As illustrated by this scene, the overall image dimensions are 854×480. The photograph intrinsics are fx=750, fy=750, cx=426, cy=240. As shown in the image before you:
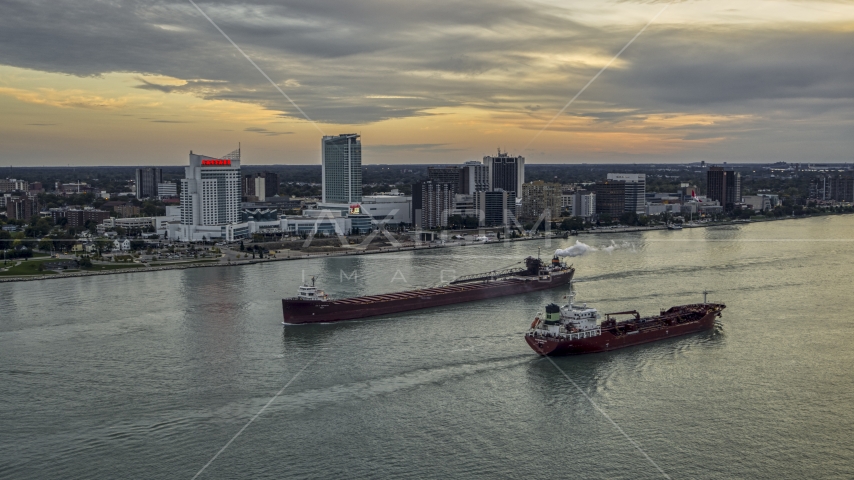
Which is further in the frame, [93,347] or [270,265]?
[270,265]

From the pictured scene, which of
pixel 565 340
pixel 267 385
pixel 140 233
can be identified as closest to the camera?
pixel 267 385

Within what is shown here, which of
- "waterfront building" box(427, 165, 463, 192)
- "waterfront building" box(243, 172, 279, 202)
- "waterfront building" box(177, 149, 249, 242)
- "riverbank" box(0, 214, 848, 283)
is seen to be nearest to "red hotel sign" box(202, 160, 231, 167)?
"waterfront building" box(177, 149, 249, 242)

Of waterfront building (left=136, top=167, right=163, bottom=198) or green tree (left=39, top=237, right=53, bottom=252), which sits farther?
waterfront building (left=136, top=167, right=163, bottom=198)

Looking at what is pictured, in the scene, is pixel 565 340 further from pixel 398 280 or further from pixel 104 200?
pixel 104 200

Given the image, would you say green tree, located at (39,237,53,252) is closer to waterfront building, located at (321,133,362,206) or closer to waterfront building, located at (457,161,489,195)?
waterfront building, located at (321,133,362,206)

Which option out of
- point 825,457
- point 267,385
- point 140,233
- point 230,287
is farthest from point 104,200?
point 825,457

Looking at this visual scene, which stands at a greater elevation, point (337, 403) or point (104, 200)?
point (104, 200)

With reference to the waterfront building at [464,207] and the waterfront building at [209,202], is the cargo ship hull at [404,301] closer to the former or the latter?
the waterfront building at [209,202]
